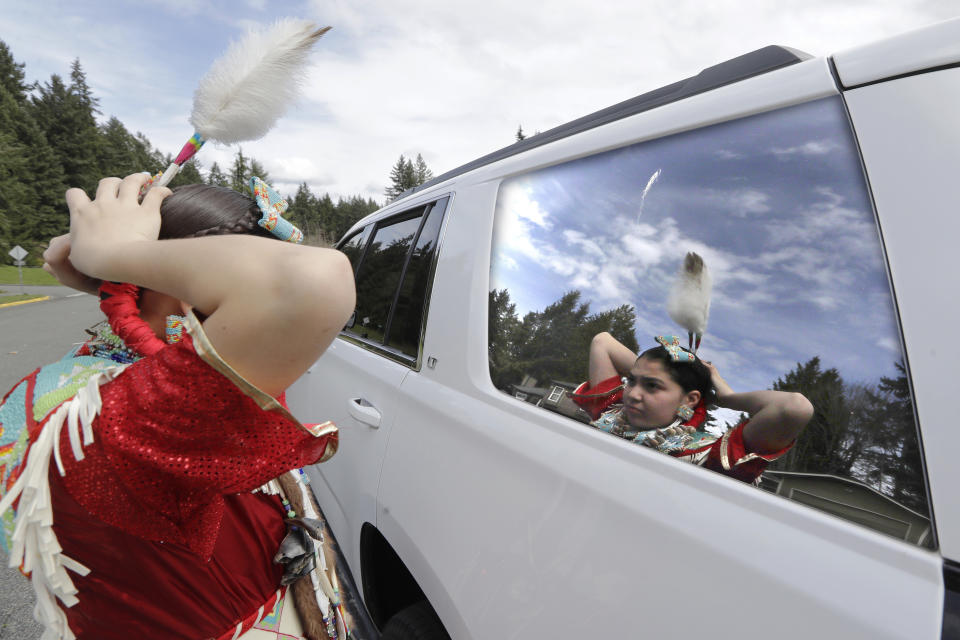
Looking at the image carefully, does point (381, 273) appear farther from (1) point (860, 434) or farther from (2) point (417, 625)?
(1) point (860, 434)

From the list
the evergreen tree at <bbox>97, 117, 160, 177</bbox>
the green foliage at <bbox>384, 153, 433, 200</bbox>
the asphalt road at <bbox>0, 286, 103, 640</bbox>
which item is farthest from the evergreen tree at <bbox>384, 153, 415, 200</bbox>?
the asphalt road at <bbox>0, 286, 103, 640</bbox>

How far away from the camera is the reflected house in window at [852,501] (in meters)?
→ 0.68

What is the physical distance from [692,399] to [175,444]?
0.93m

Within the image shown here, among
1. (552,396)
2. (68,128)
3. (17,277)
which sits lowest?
(17,277)

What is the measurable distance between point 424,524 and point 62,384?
3.04 feet

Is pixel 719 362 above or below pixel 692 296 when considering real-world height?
below

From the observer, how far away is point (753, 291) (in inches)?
36.2

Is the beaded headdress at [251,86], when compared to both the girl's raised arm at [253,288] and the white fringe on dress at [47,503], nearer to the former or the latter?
the girl's raised arm at [253,288]

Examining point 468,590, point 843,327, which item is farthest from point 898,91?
point 468,590

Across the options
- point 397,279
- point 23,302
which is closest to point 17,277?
point 23,302

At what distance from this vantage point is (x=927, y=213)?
684 millimetres

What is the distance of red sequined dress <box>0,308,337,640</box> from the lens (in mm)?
576

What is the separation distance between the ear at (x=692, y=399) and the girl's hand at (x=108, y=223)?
100 cm

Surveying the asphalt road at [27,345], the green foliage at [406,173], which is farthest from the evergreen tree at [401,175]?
the asphalt road at [27,345]
